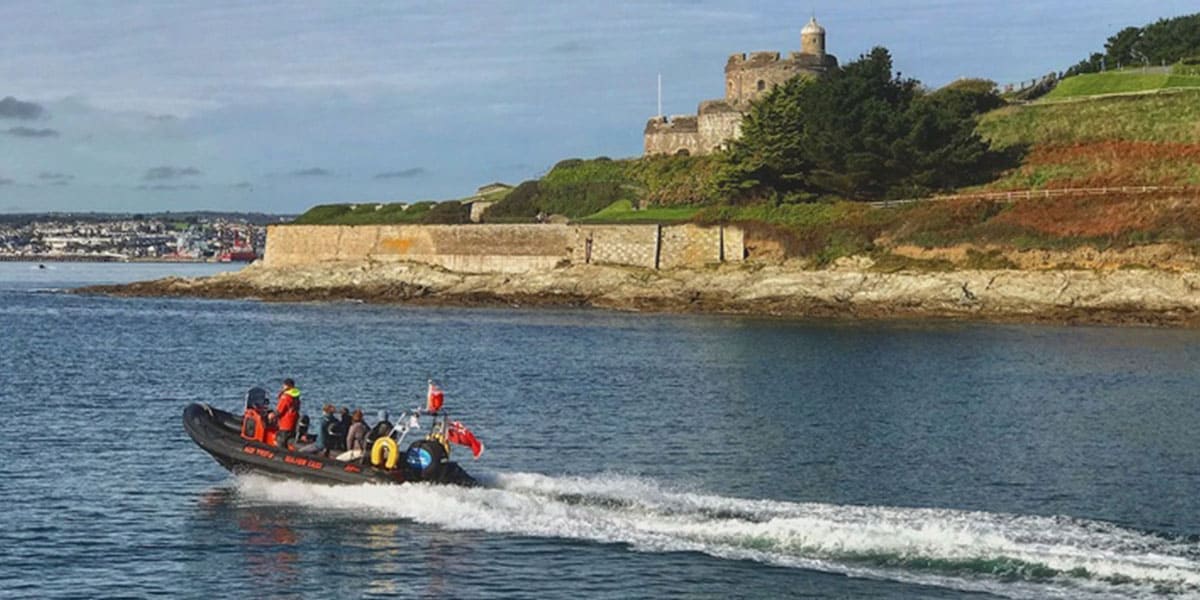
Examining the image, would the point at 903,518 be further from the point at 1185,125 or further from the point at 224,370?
the point at 1185,125

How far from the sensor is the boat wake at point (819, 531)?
17969 millimetres

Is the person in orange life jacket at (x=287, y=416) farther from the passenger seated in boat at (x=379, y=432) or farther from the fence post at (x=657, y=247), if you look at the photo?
the fence post at (x=657, y=247)

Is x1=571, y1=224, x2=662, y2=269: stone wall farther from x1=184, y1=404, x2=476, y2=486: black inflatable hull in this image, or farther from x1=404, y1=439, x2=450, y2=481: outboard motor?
x1=404, y1=439, x2=450, y2=481: outboard motor

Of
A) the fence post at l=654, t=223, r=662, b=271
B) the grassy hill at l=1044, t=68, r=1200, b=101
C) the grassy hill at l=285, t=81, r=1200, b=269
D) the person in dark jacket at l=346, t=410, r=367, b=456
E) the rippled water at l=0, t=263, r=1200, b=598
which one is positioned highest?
the grassy hill at l=1044, t=68, r=1200, b=101

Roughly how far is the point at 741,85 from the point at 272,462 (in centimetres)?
6818

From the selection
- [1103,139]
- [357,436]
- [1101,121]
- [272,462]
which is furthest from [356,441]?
[1101,121]

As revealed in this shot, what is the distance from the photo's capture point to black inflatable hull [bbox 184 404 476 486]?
74.3ft

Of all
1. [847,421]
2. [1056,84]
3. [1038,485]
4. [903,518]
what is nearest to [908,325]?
[847,421]

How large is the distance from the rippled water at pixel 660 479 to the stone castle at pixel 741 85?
41.0m

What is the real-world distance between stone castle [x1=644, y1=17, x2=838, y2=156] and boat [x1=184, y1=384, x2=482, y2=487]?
63.1 m

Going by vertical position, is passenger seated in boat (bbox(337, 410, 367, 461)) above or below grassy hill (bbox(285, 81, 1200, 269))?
below

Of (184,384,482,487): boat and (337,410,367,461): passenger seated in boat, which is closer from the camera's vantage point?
(184,384,482,487): boat

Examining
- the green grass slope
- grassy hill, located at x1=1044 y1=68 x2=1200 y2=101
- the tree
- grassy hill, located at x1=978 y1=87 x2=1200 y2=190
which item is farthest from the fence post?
grassy hill, located at x1=1044 y1=68 x2=1200 y2=101

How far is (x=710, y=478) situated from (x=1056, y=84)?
73711 mm
